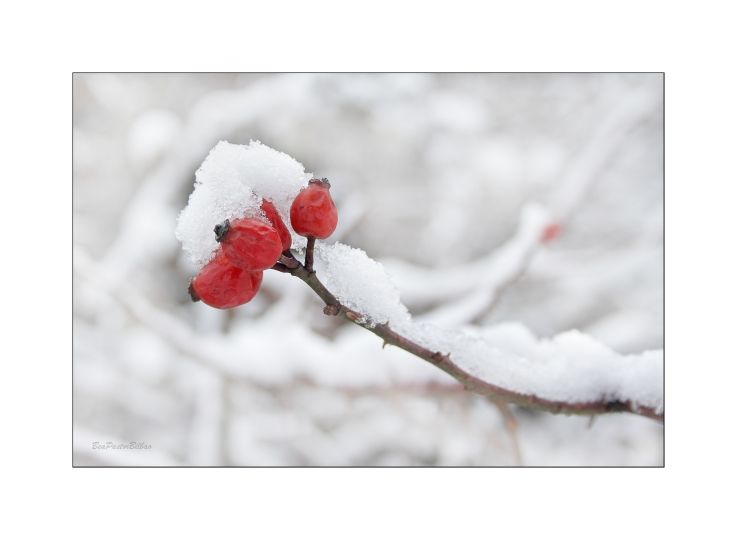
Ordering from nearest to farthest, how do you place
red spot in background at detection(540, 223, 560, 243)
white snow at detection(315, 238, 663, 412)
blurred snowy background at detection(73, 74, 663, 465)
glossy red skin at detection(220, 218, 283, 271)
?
1. glossy red skin at detection(220, 218, 283, 271)
2. white snow at detection(315, 238, 663, 412)
3. blurred snowy background at detection(73, 74, 663, 465)
4. red spot in background at detection(540, 223, 560, 243)

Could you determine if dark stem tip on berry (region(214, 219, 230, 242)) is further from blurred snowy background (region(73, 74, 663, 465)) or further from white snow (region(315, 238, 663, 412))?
blurred snowy background (region(73, 74, 663, 465))

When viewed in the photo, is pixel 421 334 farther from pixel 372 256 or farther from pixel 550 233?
pixel 550 233

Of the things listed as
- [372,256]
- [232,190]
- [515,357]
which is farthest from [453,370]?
[372,256]

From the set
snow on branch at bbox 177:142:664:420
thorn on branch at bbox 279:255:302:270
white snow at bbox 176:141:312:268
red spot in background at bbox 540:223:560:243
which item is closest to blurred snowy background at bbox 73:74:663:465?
red spot in background at bbox 540:223:560:243

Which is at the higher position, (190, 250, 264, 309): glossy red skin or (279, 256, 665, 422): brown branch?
(190, 250, 264, 309): glossy red skin

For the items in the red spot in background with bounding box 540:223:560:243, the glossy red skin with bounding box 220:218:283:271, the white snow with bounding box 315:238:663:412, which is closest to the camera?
the glossy red skin with bounding box 220:218:283:271
